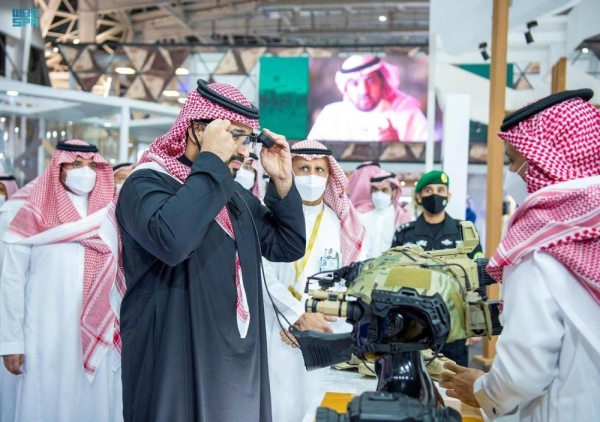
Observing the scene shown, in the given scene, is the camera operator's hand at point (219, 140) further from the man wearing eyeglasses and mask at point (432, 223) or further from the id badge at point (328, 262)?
the man wearing eyeglasses and mask at point (432, 223)

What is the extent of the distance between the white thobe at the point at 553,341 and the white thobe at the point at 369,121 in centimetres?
1157

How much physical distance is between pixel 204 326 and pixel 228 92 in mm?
694

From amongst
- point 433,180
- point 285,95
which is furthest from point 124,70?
point 433,180

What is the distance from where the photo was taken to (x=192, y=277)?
198cm

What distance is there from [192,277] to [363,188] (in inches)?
199

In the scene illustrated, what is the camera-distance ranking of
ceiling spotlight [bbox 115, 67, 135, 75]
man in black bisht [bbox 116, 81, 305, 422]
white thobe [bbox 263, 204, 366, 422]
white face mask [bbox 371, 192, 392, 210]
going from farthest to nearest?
1. ceiling spotlight [bbox 115, 67, 135, 75]
2. white face mask [bbox 371, 192, 392, 210]
3. white thobe [bbox 263, 204, 366, 422]
4. man in black bisht [bbox 116, 81, 305, 422]

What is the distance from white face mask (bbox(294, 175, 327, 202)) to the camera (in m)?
3.79

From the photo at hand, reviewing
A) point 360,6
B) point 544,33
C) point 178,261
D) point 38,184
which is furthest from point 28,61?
point 360,6

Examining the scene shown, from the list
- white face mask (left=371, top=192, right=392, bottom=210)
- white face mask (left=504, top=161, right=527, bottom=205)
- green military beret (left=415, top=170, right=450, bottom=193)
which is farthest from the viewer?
white face mask (left=371, top=192, right=392, bottom=210)

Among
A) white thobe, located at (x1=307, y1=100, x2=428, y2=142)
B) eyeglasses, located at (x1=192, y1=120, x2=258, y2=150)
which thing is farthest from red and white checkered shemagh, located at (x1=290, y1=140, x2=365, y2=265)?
white thobe, located at (x1=307, y1=100, x2=428, y2=142)

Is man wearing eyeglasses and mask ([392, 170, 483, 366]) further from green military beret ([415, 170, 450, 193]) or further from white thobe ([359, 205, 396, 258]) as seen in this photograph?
white thobe ([359, 205, 396, 258])

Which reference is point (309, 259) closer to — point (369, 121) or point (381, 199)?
point (381, 199)

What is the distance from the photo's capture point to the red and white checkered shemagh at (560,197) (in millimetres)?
1585

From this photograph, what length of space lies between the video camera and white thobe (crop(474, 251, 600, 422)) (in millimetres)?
74
